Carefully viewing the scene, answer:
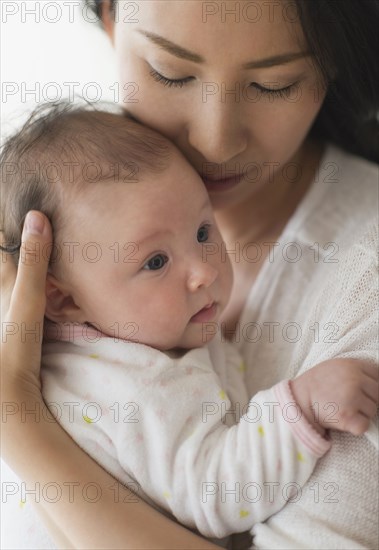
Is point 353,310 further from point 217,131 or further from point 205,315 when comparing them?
point 217,131

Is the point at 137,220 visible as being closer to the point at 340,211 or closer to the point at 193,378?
the point at 193,378

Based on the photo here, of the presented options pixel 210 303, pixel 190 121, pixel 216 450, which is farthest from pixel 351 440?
pixel 190 121

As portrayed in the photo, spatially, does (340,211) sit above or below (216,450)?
above

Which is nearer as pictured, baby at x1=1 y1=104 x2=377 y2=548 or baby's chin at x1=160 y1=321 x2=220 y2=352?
baby at x1=1 y1=104 x2=377 y2=548

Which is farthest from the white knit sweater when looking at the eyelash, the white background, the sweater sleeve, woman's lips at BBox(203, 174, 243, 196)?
the white background

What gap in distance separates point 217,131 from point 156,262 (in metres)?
0.25

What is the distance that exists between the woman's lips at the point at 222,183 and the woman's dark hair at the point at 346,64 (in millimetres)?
234

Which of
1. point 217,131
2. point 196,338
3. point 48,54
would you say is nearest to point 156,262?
point 196,338

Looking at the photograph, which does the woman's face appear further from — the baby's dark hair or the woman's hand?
the woman's hand

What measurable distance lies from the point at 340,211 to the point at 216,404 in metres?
0.48

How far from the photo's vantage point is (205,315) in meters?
1.24

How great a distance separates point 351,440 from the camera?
3.53ft

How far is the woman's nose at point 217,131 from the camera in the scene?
1.26 metres

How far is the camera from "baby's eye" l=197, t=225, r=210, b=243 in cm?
126
